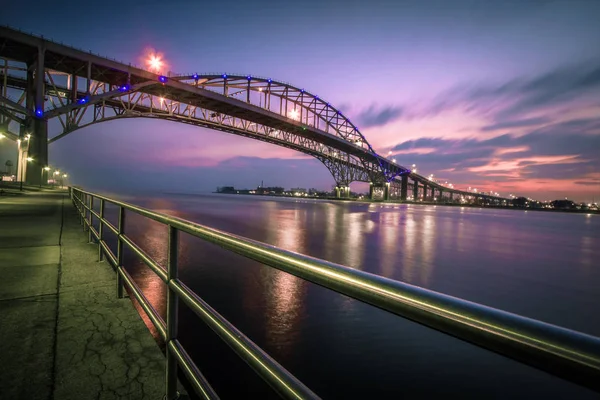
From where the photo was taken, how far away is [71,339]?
2.56 meters

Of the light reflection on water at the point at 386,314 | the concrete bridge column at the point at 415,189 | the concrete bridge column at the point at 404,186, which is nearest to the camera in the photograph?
the light reflection on water at the point at 386,314

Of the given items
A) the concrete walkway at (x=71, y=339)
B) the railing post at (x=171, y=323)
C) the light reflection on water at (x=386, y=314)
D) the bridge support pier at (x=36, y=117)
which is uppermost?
the bridge support pier at (x=36, y=117)

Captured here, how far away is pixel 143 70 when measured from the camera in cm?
3588

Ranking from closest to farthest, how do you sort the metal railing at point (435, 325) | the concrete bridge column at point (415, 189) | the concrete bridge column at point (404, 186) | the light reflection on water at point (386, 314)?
the metal railing at point (435, 325)
the light reflection on water at point (386, 314)
the concrete bridge column at point (404, 186)
the concrete bridge column at point (415, 189)

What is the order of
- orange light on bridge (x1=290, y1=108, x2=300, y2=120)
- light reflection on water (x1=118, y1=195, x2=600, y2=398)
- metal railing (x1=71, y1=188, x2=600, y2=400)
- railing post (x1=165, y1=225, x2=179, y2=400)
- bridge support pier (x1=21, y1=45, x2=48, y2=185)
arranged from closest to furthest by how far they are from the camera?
metal railing (x1=71, y1=188, x2=600, y2=400), railing post (x1=165, y1=225, x2=179, y2=400), light reflection on water (x1=118, y1=195, x2=600, y2=398), bridge support pier (x1=21, y1=45, x2=48, y2=185), orange light on bridge (x1=290, y1=108, x2=300, y2=120)

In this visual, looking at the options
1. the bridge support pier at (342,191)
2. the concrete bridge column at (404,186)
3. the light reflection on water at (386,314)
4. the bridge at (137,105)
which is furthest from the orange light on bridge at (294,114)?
the light reflection on water at (386,314)

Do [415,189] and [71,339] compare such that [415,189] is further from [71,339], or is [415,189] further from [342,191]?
[71,339]

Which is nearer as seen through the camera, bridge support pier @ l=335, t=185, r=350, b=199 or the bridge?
the bridge

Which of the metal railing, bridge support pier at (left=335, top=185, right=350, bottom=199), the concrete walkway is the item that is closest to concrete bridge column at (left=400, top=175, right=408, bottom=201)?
bridge support pier at (left=335, top=185, right=350, bottom=199)

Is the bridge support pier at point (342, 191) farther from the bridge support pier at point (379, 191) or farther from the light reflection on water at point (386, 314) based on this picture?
the light reflection on water at point (386, 314)

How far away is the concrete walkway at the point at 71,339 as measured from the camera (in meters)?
2.01

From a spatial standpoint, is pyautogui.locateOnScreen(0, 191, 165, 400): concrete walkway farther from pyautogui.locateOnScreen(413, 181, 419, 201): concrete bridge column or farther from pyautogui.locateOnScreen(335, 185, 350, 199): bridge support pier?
pyautogui.locateOnScreen(413, 181, 419, 201): concrete bridge column

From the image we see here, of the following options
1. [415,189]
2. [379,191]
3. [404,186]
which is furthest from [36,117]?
[415,189]

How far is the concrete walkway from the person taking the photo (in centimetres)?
201
